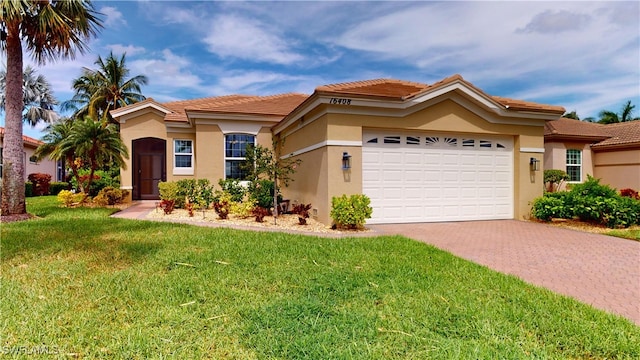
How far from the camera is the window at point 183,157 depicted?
15820 millimetres

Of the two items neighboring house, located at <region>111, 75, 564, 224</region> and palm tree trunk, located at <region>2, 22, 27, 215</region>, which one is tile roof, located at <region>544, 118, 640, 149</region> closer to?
neighboring house, located at <region>111, 75, 564, 224</region>

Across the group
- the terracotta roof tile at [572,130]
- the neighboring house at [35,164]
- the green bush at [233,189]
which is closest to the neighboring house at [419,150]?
the green bush at [233,189]

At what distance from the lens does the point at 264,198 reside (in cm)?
1173

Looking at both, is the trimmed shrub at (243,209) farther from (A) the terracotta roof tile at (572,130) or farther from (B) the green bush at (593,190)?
(A) the terracotta roof tile at (572,130)

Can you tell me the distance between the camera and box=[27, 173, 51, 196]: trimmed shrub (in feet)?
70.9

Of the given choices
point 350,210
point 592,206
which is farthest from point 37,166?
point 592,206

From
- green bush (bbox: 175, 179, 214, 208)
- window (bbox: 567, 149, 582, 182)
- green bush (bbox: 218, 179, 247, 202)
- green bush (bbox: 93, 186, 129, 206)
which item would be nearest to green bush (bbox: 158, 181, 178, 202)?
green bush (bbox: 175, 179, 214, 208)

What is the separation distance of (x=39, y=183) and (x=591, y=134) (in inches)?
1296

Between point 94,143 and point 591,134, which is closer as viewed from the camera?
point 94,143

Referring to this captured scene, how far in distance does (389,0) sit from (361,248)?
27.6ft

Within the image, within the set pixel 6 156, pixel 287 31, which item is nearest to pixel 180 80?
pixel 287 31

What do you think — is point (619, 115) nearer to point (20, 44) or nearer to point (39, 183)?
point (20, 44)

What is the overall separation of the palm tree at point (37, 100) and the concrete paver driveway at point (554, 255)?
3950 cm

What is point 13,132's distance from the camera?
10.0 metres
